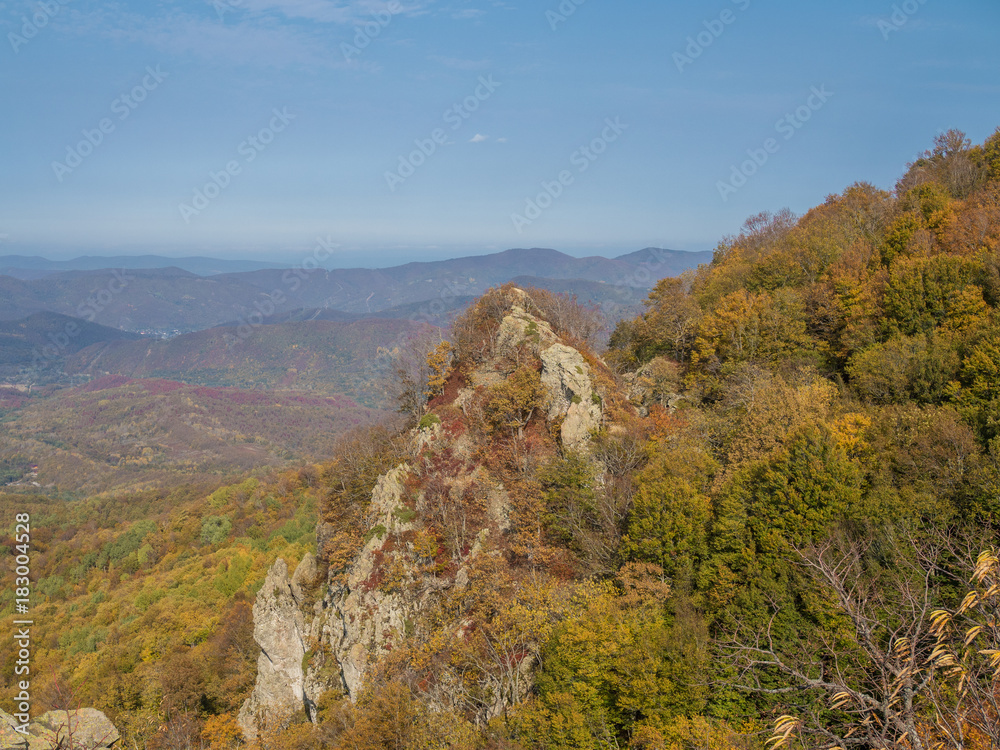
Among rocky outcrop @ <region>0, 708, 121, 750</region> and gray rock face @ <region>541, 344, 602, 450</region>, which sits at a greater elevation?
gray rock face @ <region>541, 344, 602, 450</region>

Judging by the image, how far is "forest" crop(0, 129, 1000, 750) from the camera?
768 inches

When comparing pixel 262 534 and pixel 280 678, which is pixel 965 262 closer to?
pixel 280 678

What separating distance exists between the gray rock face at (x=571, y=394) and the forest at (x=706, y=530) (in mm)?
736

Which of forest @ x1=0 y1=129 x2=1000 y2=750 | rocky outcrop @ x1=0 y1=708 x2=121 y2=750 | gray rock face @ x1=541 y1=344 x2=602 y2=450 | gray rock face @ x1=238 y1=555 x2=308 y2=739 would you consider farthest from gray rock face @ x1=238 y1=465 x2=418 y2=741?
rocky outcrop @ x1=0 y1=708 x2=121 y2=750

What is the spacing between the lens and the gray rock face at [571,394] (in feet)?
118

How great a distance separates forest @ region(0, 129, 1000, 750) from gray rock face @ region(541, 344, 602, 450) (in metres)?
0.74

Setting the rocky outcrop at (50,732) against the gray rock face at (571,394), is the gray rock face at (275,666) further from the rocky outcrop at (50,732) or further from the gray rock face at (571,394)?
the gray rock face at (571,394)

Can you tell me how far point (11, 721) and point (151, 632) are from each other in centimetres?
4802

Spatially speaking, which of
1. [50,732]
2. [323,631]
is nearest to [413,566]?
[323,631]

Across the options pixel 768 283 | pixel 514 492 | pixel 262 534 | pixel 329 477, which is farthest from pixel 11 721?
pixel 262 534

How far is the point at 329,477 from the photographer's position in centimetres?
4469

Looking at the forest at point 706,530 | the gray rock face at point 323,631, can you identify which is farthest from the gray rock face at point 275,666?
the forest at point 706,530

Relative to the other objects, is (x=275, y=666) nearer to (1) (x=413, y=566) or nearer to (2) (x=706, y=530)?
(1) (x=413, y=566)

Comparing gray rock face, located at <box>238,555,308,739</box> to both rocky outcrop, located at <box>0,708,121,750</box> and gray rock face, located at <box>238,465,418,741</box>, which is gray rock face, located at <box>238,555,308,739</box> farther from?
rocky outcrop, located at <box>0,708,121,750</box>
